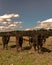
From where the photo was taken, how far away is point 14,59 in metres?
19.6

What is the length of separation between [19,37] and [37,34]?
4.72 meters

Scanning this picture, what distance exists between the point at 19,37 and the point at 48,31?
6.22m

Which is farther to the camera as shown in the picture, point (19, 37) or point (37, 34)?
point (19, 37)

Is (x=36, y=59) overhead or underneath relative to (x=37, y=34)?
underneath

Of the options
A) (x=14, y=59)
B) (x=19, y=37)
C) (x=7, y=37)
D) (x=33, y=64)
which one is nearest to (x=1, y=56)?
(x=14, y=59)

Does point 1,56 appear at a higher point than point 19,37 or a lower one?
lower

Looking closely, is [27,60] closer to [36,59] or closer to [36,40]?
[36,59]

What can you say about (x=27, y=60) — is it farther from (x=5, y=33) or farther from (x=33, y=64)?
(x=5, y=33)

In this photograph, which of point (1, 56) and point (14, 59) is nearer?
point (14, 59)

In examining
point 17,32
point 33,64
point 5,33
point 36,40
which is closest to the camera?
point 33,64

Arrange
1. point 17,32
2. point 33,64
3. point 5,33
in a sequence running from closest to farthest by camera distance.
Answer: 1. point 33,64
2. point 17,32
3. point 5,33

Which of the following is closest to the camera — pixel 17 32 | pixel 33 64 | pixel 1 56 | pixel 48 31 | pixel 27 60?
pixel 33 64

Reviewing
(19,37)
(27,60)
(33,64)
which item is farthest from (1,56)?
(19,37)

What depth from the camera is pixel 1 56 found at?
69.9 feet
